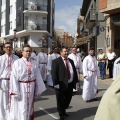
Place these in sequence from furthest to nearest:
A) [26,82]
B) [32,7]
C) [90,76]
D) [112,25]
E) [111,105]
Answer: [32,7] → [112,25] → [90,76] → [26,82] → [111,105]

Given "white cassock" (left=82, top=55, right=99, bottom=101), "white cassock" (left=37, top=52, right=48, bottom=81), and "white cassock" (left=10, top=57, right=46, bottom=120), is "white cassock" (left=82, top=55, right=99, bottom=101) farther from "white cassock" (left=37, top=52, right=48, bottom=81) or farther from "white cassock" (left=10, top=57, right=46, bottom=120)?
"white cassock" (left=37, top=52, right=48, bottom=81)

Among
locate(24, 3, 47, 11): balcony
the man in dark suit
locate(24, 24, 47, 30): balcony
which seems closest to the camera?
the man in dark suit

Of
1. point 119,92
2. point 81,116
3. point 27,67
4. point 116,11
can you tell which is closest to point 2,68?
point 27,67

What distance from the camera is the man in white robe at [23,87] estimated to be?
233 inches

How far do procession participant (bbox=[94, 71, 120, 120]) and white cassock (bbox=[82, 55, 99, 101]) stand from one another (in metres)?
8.51

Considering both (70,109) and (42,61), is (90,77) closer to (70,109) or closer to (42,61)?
(70,109)

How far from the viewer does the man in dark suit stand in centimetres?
719

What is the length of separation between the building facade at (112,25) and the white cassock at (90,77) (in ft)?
33.8

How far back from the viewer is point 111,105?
1443 mm

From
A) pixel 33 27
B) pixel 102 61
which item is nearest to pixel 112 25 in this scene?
pixel 102 61

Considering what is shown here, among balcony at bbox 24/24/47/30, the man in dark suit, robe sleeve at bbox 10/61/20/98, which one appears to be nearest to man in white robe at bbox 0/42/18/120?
robe sleeve at bbox 10/61/20/98

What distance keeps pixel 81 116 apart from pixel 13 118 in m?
2.19

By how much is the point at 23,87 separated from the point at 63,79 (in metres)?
1.51

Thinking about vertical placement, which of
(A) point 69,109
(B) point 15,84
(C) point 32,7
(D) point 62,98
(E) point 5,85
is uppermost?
(C) point 32,7
